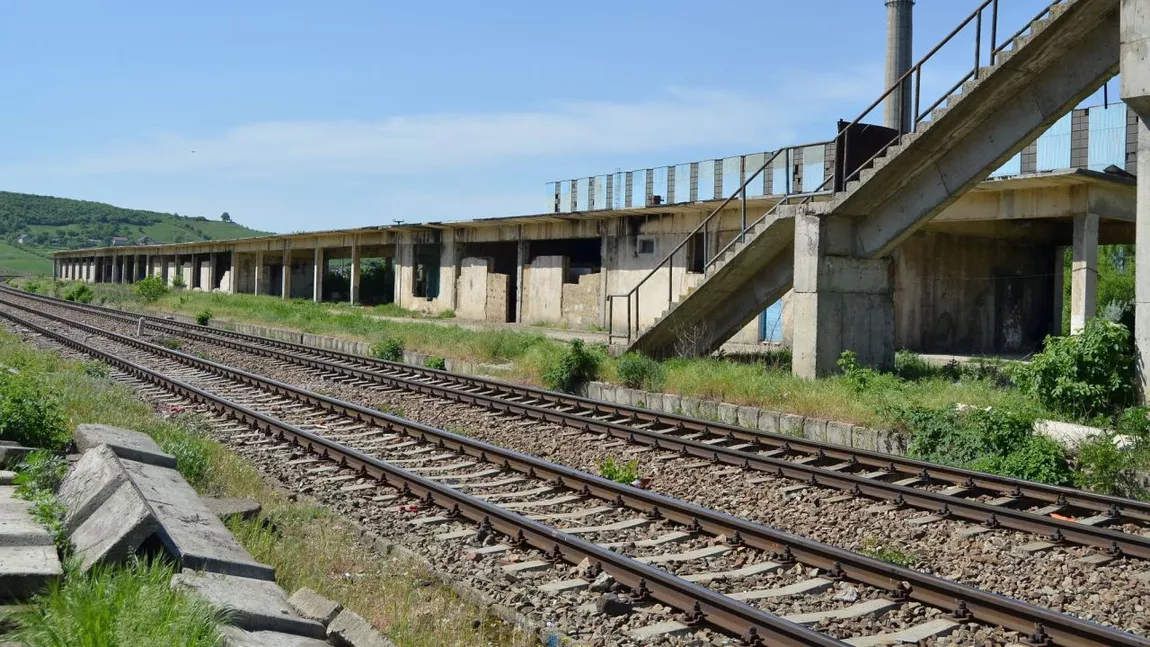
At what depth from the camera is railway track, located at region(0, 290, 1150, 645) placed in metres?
5.49

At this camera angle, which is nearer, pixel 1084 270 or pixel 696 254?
pixel 1084 270

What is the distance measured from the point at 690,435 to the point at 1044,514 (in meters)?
4.66

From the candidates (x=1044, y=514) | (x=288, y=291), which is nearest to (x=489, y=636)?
(x=1044, y=514)

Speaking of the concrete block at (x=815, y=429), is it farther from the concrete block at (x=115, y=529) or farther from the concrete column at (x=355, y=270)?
the concrete column at (x=355, y=270)

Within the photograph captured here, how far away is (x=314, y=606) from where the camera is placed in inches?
205

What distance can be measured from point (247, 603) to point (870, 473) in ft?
23.2

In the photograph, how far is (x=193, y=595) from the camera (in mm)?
4496

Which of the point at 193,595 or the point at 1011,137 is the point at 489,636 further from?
the point at 1011,137

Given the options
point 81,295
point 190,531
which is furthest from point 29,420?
point 81,295

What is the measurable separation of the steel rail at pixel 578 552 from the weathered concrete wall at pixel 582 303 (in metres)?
19.4

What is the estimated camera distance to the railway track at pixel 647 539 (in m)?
5.49

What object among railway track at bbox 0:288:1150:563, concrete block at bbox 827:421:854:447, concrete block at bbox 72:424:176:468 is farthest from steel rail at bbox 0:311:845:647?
concrete block at bbox 827:421:854:447

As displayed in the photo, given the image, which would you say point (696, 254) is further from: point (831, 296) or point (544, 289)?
point (831, 296)

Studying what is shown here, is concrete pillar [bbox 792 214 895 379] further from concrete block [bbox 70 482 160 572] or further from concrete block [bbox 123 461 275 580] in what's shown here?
concrete block [bbox 70 482 160 572]
